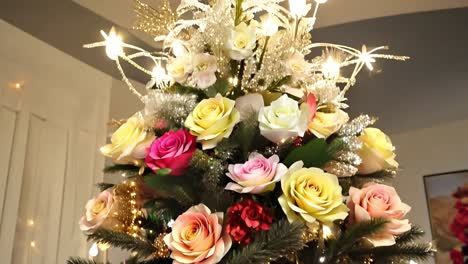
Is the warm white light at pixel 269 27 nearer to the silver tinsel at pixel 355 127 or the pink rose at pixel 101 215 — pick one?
the silver tinsel at pixel 355 127

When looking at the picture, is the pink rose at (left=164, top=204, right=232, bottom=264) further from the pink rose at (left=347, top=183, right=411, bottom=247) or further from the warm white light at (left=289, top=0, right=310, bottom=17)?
the warm white light at (left=289, top=0, right=310, bottom=17)

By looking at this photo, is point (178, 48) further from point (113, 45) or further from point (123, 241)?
point (123, 241)

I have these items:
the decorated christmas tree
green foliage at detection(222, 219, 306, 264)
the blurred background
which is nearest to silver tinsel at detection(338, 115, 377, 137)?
the decorated christmas tree

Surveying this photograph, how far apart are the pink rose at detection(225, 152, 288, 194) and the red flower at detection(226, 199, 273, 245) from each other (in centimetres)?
2

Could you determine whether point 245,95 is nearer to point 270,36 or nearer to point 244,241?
point 270,36

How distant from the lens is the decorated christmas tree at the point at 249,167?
61cm

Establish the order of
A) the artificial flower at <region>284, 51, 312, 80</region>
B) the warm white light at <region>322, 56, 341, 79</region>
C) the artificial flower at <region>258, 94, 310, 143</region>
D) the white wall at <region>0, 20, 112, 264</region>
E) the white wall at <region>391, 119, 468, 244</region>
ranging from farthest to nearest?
the white wall at <region>391, 119, 468, 244</region> → the white wall at <region>0, 20, 112, 264</region> → the warm white light at <region>322, 56, 341, 79</region> → the artificial flower at <region>284, 51, 312, 80</region> → the artificial flower at <region>258, 94, 310, 143</region>

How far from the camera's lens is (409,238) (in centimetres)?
73

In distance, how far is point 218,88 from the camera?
0.76m

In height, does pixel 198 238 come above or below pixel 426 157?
below

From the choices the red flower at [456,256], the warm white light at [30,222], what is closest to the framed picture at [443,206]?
the red flower at [456,256]

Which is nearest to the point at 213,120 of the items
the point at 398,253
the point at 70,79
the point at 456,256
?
the point at 398,253

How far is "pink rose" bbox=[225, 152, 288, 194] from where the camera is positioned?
2.04 feet

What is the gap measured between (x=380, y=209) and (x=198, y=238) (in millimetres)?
248
